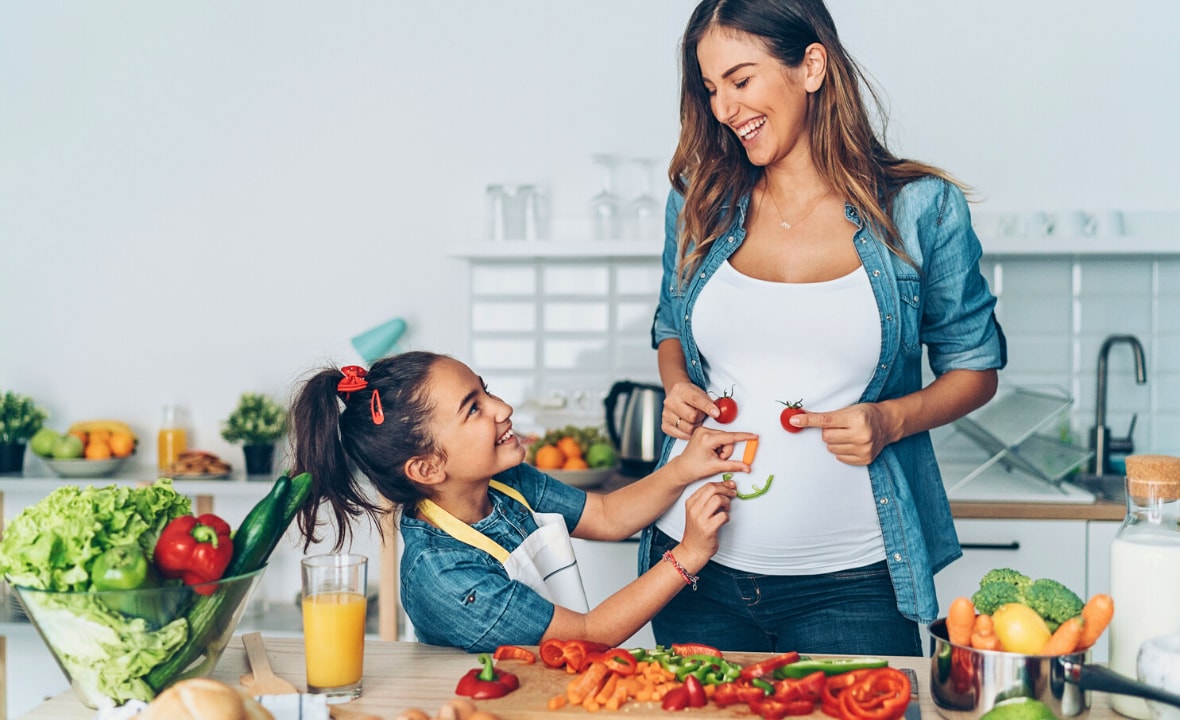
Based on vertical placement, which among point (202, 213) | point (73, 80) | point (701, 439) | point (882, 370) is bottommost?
point (701, 439)

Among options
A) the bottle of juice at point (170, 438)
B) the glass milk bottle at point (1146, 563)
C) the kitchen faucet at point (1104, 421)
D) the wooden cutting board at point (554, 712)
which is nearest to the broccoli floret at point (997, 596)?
the glass milk bottle at point (1146, 563)

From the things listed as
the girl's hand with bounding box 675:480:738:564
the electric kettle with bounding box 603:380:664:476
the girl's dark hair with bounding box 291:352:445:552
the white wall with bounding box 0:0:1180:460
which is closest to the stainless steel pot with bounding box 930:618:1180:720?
the girl's hand with bounding box 675:480:738:564

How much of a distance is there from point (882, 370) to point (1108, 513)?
4.17 ft

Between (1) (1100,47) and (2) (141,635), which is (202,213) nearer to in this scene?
(2) (141,635)

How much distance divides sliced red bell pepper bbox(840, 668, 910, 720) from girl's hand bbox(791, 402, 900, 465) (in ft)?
1.44

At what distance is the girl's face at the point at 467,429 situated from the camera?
1.68 m

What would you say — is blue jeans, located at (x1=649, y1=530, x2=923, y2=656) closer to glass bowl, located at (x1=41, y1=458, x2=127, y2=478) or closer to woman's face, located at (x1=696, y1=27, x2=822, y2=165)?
woman's face, located at (x1=696, y1=27, x2=822, y2=165)

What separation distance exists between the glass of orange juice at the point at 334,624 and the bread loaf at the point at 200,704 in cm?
20

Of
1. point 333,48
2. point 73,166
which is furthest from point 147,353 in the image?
point 333,48

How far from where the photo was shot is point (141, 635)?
3.92 feet

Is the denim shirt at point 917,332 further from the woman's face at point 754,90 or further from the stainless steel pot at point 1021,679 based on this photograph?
the stainless steel pot at point 1021,679

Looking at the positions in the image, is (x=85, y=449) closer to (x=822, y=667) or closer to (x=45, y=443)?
(x=45, y=443)

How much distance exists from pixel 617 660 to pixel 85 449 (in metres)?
2.50

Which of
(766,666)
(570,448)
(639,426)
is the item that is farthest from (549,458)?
(766,666)
